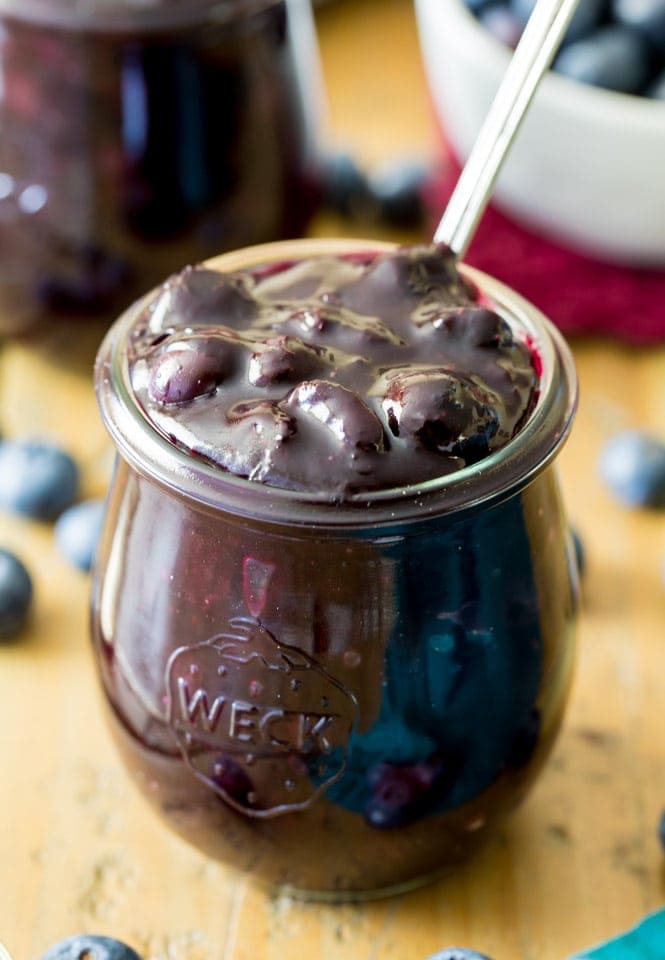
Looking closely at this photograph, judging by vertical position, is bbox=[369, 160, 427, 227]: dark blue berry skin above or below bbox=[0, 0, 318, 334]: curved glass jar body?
below

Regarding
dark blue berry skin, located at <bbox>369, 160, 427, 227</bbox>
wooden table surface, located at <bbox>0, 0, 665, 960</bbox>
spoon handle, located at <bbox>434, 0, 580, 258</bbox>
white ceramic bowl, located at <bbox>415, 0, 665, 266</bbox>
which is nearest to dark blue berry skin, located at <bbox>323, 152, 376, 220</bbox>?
dark blue berry skin, located at <bbox>369, 160, 427, 227</bbox>

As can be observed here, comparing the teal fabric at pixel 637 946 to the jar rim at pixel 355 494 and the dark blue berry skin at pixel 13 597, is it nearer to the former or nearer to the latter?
the jar rim at pixel 355 494

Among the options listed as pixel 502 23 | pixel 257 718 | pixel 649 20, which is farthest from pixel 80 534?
pixel 649 20

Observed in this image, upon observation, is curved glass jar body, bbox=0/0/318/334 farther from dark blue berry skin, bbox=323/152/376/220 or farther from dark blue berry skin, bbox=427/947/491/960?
dark blue berry skin, bbox=427/947/491/960

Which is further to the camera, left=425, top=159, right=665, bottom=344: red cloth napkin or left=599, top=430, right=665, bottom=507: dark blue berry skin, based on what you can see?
left=425, top=159, right=665, bottom=344: red cloth napkin

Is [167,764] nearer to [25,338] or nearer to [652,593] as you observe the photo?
[652,593]

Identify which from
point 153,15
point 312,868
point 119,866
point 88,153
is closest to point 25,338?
point 88,153
